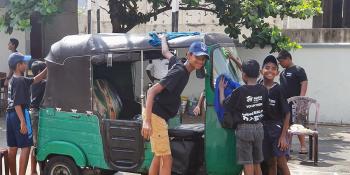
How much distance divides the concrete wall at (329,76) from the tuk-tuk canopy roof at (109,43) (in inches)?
229

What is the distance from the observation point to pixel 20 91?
5508mm

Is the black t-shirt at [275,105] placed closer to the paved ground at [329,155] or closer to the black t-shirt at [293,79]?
the paved ground at [329,155]

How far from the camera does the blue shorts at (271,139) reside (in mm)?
5102

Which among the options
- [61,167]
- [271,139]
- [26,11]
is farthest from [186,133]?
[26,11]

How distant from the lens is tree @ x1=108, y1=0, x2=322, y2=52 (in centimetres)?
927

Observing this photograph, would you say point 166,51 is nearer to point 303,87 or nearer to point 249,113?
point 249,113

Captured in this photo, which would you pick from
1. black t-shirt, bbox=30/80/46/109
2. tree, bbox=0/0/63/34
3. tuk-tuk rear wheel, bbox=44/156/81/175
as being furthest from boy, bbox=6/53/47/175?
tree, bbox=0/0/63/34

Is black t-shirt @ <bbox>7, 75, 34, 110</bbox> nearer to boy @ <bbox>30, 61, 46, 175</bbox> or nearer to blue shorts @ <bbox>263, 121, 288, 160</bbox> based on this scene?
boy @ <bbox>30, 61, 46, 175</bbox>

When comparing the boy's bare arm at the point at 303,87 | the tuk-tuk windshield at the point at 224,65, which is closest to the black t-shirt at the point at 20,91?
the tuk-tuk windshield at the point at 224,65

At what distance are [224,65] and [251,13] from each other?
4.63 m

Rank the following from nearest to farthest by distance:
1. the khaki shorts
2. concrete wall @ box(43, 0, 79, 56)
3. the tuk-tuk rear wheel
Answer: the khaki shorts, the tuk-tuk rear wheel, concrete wall @ box(43, 0, 79, 56)

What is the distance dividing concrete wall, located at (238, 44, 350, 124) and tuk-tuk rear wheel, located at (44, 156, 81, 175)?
6.30 metres

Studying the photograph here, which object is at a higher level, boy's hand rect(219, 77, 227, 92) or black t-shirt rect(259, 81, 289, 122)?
boy's hand rect(219, 77, 227, 92)

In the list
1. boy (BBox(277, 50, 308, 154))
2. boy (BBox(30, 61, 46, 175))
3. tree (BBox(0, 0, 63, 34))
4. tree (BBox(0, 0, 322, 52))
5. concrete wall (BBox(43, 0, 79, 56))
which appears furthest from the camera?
concrete wall (BBox(43, 0, 79, 56))
